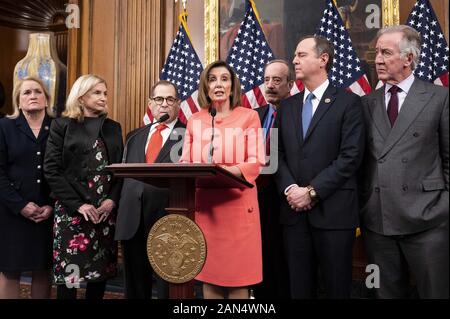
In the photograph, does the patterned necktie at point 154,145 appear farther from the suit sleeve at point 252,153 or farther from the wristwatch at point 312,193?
the wristwatch at point 312,193

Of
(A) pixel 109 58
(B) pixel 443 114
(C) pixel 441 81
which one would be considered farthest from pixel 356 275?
(A) pixel 109 58

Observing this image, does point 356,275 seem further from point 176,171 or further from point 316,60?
point 176,171

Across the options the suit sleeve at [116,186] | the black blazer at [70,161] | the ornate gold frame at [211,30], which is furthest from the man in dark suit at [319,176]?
the ornate gold frame at [211,30]

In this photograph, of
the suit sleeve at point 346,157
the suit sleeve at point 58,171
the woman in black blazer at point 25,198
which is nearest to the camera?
the suit sleeve at point 346,157

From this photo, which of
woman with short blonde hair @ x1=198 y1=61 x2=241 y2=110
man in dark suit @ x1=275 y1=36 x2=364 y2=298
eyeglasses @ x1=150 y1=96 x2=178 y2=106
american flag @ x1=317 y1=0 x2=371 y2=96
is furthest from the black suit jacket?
american flag @ x1=317 y1=0 x2=371 y2=96

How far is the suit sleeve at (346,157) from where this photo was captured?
2.68 m

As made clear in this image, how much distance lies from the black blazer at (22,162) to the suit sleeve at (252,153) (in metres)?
1.57

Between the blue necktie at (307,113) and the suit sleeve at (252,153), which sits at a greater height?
the blue necktie at (307,113)

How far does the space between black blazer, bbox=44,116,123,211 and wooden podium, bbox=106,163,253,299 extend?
1003 mm

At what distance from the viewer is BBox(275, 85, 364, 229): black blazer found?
2703 millimetres

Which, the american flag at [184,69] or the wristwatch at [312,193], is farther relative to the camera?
the american flag at [184,69]

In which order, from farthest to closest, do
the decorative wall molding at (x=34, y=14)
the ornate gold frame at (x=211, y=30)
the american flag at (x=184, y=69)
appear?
the decorative wall molding at (x=34, y=14), the ornate gold frame at (x=211, y=30), the american flag at (x=184, y=69)

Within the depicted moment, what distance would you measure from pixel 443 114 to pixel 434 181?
0.36 m

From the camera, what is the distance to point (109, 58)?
17.9 feet
